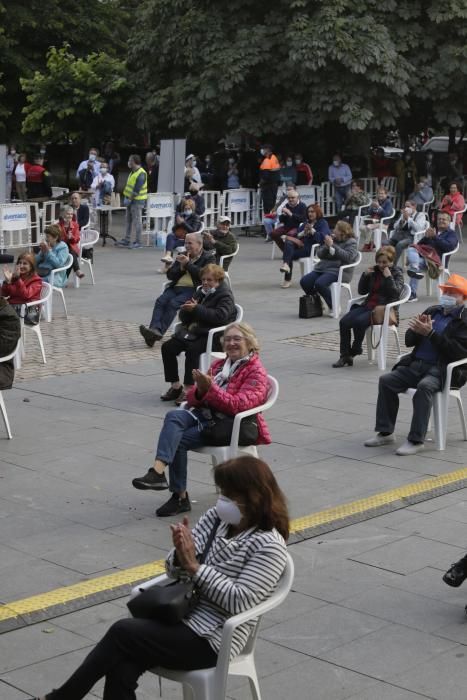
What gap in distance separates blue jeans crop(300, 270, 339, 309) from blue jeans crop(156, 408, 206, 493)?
8.56 meters

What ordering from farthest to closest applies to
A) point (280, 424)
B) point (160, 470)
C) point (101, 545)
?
point (280, 424) → point (160, 470) → point (101, 545)

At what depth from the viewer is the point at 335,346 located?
1503 cm

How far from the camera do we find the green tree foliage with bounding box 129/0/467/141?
93.0 ft

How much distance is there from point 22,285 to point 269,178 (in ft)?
52.3

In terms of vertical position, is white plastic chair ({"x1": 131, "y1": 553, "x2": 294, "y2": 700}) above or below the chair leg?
above

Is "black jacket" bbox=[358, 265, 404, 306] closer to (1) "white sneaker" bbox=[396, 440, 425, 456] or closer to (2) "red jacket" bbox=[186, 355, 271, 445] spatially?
(1) "white sneaker" bbox=[396, 440, 425, 456]

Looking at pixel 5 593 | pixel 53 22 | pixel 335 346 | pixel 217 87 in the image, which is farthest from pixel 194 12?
pixel 5 593

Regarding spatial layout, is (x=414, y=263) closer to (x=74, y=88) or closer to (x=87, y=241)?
(x=87, y=241)

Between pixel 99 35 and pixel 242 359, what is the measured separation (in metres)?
32.2

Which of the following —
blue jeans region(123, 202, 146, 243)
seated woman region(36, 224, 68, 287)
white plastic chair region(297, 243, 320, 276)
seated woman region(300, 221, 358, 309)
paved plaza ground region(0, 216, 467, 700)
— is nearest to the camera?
paved plaza ground region(0, 216, 467, 700)

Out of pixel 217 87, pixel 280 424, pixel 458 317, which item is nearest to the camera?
pixel 458 317

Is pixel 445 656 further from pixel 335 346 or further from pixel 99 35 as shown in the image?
pixel 99 35

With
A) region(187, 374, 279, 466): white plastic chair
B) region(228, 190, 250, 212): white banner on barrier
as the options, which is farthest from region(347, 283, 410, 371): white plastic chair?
region(228, 190, 250, 212): white banner on barrier

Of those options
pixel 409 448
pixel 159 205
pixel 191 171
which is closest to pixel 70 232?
pixel 159 205
